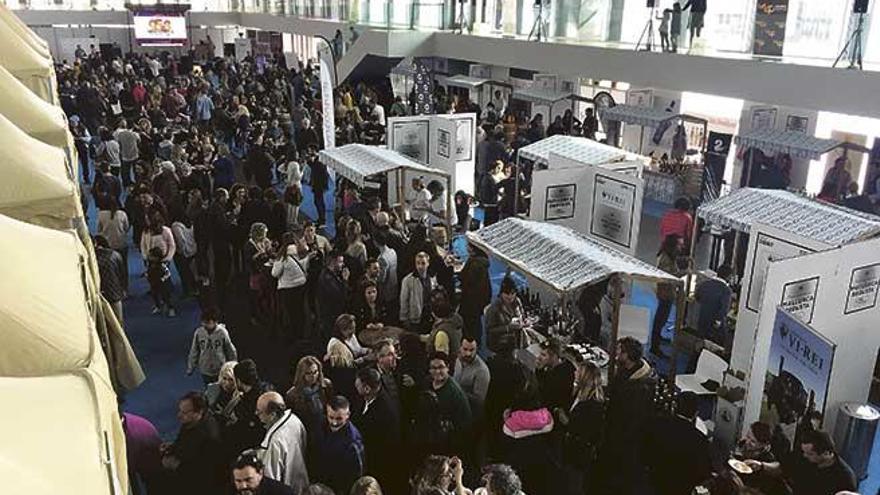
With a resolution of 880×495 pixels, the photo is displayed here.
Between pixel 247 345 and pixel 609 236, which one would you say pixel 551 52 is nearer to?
pixel 609 236

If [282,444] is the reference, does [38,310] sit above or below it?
above

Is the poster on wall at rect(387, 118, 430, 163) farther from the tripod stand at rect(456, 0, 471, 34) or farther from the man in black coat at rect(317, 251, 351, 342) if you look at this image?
the tripod stand at rect(456, 0, 471, 34)

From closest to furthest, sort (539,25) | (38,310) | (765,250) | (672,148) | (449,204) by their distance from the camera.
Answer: (38,310) < (765,250) < (449,204) < (672,148) < (539,25)

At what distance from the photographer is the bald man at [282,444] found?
176 inches

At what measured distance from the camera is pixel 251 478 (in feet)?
12.9

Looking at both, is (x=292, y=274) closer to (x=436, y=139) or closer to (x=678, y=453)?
(x=678, y=453)

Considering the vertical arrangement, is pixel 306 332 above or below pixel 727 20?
below

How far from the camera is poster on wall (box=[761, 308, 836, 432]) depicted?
5.73 meters

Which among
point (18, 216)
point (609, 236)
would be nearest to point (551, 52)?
point (609, 236)

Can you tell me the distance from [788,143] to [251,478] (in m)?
10.5

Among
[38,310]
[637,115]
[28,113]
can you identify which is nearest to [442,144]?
[637,115]

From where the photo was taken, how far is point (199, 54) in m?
33.1

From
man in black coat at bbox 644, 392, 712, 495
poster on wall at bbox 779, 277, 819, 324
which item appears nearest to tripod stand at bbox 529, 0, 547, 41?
poster on wall at bbox 779, 277, 819, 324

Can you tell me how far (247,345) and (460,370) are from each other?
3469mm
